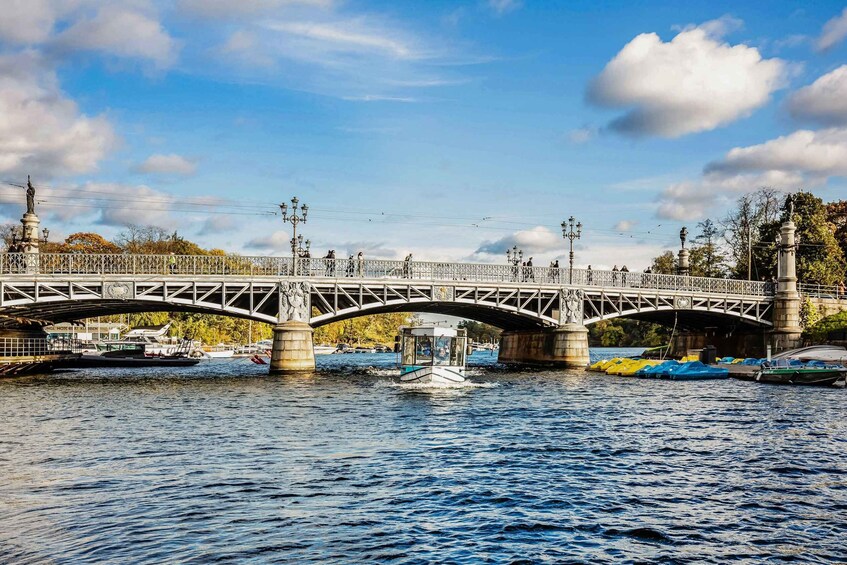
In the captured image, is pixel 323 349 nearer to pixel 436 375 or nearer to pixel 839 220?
pixel 839 220

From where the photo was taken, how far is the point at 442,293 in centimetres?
6378

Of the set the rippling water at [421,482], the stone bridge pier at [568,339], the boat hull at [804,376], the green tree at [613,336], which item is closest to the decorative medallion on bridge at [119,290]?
the rippling water at [421,482]

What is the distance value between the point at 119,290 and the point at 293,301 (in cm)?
1300

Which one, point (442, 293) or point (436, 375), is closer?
point (436, 375)

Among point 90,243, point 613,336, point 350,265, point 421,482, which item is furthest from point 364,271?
point 613,336

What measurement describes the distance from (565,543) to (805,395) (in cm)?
3656

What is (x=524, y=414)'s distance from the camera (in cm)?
3550

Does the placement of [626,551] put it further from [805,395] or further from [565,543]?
[805,395]

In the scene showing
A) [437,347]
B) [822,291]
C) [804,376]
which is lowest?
[804,376]

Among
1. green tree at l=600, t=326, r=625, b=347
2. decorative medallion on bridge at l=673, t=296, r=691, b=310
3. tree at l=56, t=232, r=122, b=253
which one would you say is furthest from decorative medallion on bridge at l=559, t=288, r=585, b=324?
green tree at l=600, t=326, r=625, b=347

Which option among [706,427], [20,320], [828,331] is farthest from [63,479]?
[828,331]

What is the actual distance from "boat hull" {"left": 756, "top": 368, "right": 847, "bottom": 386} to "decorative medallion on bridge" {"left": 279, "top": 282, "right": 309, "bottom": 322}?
3576 cm

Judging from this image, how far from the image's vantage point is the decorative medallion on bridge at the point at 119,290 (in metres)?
54.3

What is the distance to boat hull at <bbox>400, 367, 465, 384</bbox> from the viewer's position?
49.6 meters
